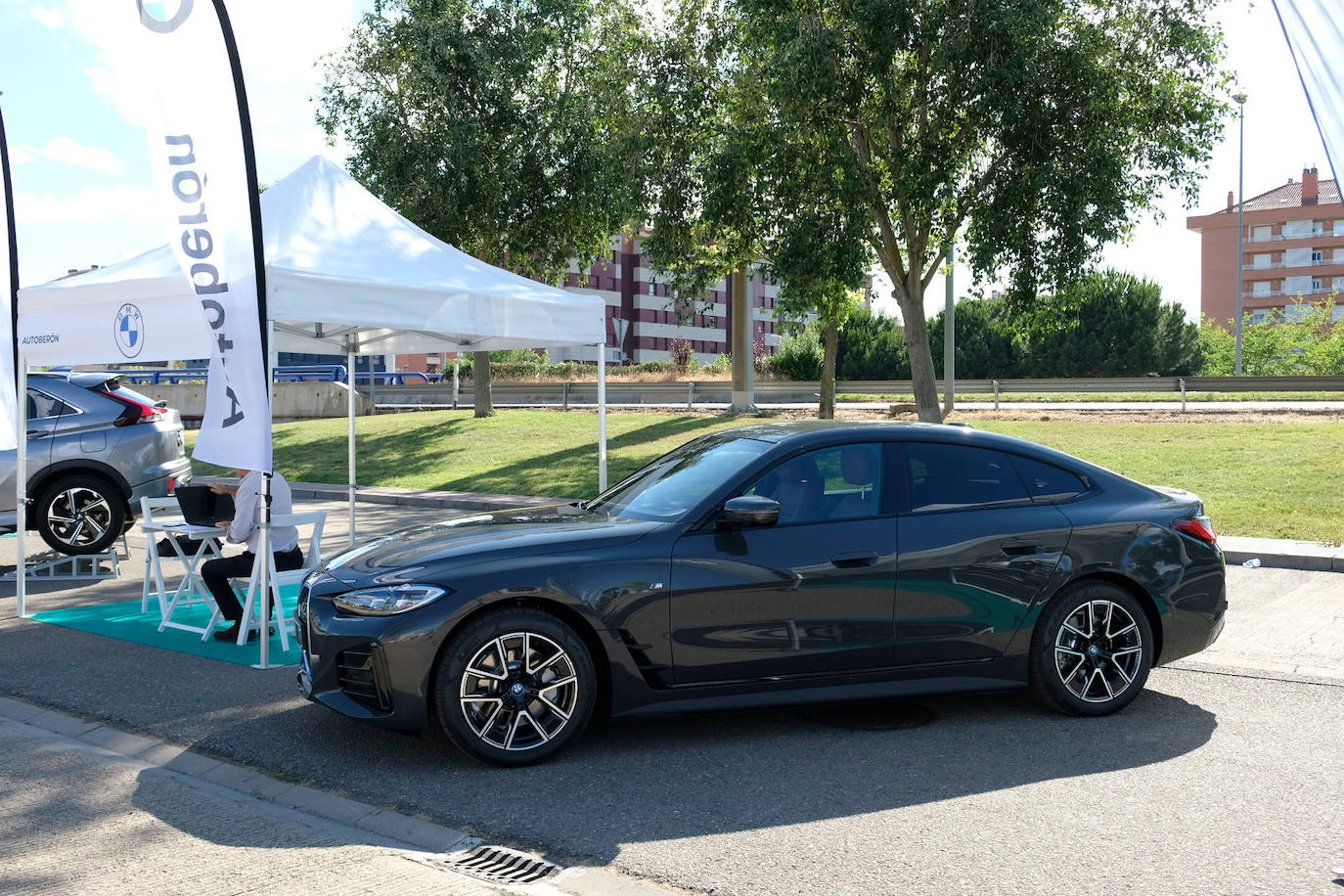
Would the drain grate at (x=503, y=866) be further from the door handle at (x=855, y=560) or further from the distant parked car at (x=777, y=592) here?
the door handle at (x=855, y=560)

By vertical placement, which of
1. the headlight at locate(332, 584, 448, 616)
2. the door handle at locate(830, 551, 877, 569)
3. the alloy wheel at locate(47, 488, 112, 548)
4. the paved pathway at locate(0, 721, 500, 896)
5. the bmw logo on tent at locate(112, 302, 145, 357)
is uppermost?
the bmw logo on tent at locate(112, 302, 145, 357)

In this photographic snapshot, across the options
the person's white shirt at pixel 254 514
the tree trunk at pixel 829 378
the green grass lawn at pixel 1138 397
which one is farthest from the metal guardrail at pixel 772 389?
the person's white shirt at pixel 254 514

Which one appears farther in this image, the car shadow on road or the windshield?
the windshield

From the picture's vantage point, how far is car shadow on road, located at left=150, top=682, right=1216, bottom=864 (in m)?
4.44

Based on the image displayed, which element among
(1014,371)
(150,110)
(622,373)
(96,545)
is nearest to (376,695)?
(150,110)

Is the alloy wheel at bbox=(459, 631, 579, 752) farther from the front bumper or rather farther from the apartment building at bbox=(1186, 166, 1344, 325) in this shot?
the apartment building at bbox=(1186, 166, 1344, 325)

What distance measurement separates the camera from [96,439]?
35.9 ft

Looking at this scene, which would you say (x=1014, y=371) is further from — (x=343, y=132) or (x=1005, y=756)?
(x=1005, y=756)

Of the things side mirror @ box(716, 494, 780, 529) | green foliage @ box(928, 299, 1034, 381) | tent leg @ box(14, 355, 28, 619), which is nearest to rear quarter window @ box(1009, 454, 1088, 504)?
side mirror @ box(716, 494, 780, 529)

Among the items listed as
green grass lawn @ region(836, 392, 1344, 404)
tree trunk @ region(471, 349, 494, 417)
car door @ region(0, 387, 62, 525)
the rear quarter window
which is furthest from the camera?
green grass lawn @ region(836, 392, 1344, 404)

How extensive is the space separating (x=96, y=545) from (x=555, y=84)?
19.1m

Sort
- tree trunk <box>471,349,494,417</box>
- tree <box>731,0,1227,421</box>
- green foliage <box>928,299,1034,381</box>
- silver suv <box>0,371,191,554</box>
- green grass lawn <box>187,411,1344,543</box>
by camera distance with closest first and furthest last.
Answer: silver suv <box>0,371,191,554</box> → green grass lawn <box>187,411,1344,543</box> → tree <box>731,0,1227,421</box> → tree trunk <box>471,349,494,417</box> → green foliage <box>928,299,1034,381</box>

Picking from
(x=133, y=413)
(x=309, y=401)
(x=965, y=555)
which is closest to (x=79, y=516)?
(x=133, y=413)

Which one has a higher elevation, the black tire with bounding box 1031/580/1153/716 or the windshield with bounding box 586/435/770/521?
the windshield with bounding box 586/435/770/521
